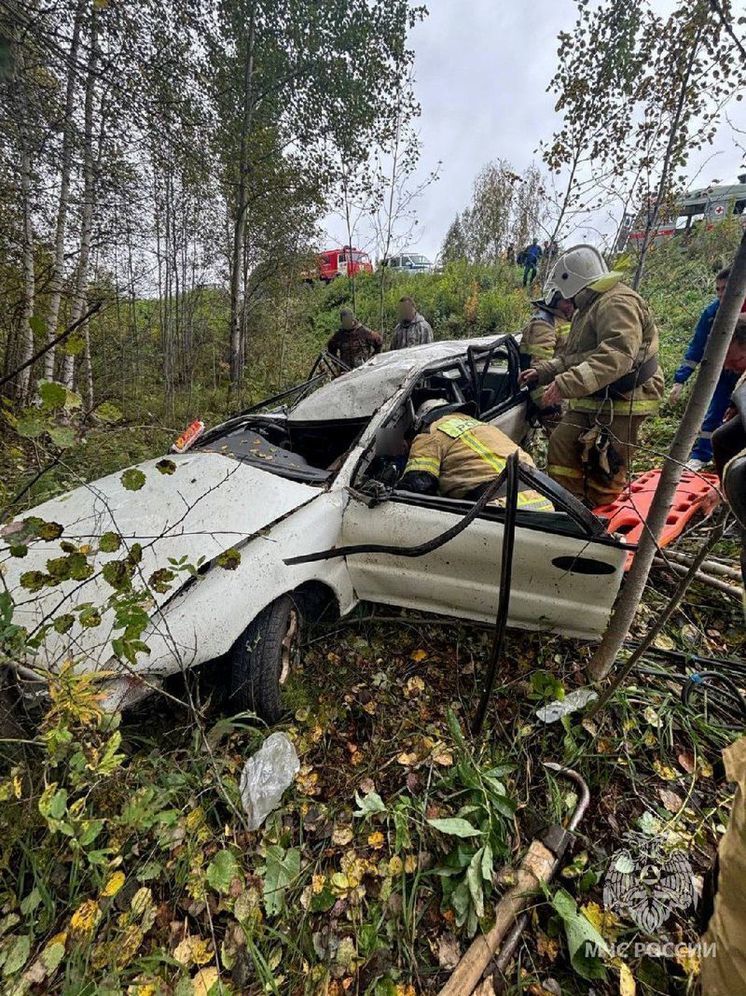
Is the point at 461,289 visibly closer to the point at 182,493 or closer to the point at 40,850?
the point at 182,493

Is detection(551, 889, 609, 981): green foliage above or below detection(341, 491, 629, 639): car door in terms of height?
below

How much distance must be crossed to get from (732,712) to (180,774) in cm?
235

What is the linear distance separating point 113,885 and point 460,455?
211 cm

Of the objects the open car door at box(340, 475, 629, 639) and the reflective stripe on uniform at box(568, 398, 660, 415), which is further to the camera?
the reflective stripe on uniform at box(568, 398, 660, 415)

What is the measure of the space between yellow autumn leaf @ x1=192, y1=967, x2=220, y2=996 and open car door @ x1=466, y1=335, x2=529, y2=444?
10.3 ft

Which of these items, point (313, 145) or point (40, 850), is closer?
point (40, 850)

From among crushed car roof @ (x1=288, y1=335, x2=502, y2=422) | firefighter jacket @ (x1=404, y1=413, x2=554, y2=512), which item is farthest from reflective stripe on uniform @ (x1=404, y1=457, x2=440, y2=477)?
crushed car roof @ (x1=288, y1=335, x2=502, y2=422)

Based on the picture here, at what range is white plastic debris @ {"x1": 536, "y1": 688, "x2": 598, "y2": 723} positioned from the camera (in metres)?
1.83

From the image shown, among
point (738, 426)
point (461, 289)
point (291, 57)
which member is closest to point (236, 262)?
point (291, 57)

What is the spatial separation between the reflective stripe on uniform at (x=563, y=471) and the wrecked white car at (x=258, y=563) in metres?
1.36

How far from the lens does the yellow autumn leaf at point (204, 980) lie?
1232 millimetres

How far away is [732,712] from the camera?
1.93 metres

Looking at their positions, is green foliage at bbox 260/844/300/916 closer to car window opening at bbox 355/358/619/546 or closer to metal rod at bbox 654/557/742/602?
car window opening at bbox 355/358/619/546

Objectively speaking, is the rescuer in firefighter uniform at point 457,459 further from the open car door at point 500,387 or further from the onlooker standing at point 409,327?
the onlooker standing at point 409,327
